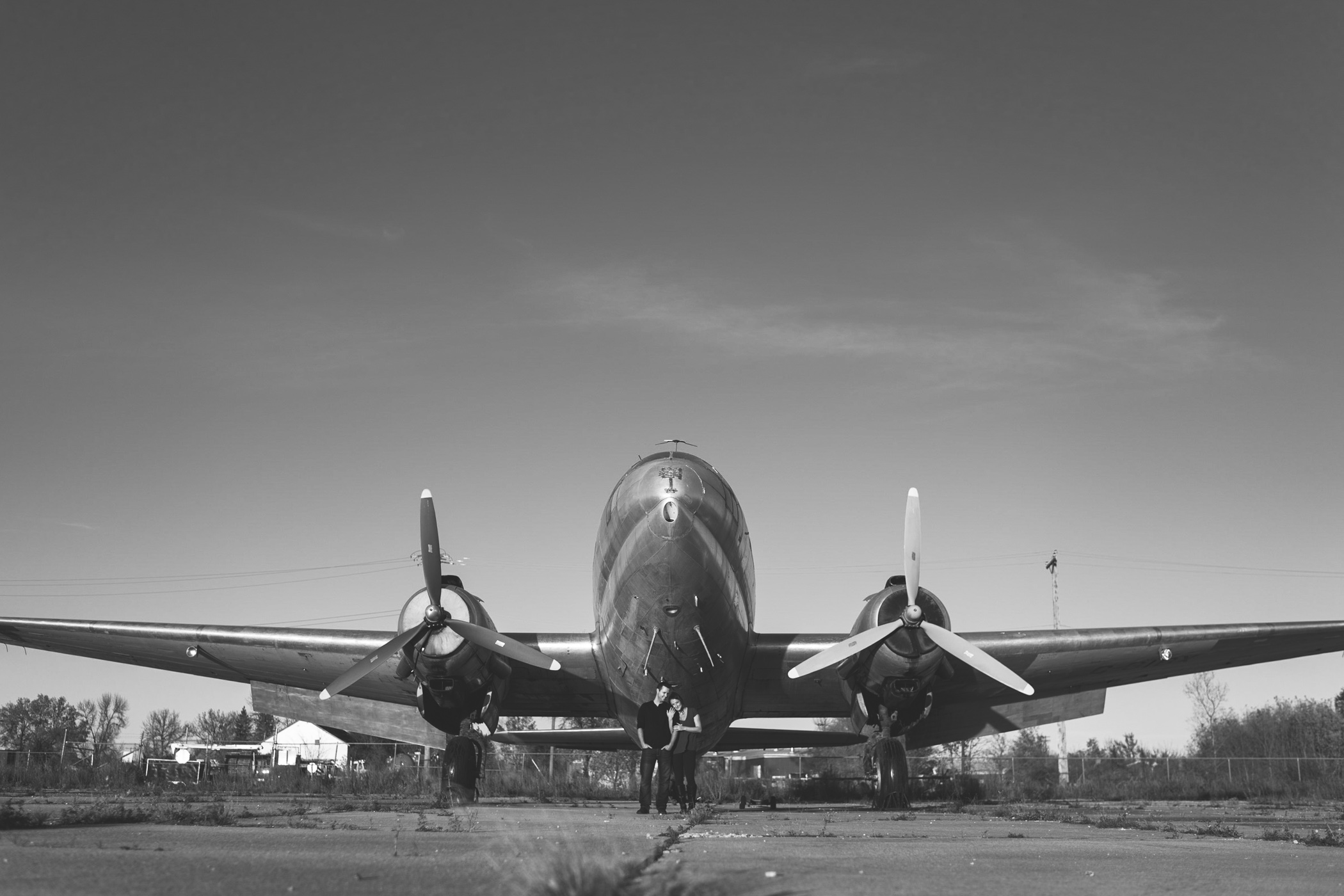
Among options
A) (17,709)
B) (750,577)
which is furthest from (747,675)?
(17,709)

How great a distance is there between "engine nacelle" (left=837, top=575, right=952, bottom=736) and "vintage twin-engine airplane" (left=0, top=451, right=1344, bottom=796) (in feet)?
0.09

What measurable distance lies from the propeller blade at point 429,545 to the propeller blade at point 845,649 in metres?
5.66

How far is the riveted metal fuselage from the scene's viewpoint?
14.5m

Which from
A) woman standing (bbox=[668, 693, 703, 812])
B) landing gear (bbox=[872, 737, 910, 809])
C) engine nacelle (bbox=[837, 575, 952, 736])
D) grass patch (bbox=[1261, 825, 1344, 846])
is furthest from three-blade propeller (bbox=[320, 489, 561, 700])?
grass patch (bbox=[1261, 825, 1344, 846])

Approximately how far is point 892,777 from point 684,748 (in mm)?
3433

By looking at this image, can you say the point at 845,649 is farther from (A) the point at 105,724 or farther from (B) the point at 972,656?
(A) the point at 105,724

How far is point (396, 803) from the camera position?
49.5 feet

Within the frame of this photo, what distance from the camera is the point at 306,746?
2253 inches

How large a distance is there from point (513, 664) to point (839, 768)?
1313 inches

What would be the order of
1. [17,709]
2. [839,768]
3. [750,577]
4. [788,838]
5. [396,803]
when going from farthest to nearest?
[17,709], [839,768], [750,577], [396,803], [788,838]

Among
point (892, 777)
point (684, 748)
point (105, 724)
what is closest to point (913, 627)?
point (892, 777)

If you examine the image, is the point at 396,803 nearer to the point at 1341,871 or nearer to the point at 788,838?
the point at 788,838

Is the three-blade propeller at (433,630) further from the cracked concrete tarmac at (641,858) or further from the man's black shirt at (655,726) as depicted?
the cracked concrete tarmac at (641,858)

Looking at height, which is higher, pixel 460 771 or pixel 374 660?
pixel 374 660
